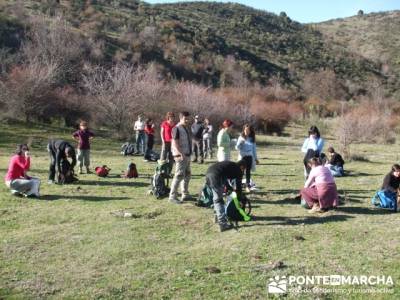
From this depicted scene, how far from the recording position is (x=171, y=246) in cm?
912

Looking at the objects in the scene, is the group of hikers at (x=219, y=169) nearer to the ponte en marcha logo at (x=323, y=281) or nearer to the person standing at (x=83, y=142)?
the person standing at (x=83, y=142)

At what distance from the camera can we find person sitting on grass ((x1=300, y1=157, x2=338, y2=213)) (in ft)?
36.6


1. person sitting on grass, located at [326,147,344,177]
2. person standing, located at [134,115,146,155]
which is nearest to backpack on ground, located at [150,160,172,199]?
person sitting on grass, located at [326,147,344,177]

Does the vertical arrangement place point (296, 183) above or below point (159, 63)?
below

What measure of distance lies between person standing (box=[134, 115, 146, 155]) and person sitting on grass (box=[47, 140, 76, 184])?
721 centimetres

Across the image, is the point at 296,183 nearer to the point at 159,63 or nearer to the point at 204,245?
the point at 204,245

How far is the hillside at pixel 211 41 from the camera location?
61.8m

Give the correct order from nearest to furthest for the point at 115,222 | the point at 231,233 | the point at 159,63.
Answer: the point at 231,233, the point at 115,222, the point at 159,63

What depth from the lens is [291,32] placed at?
97812 millimetres

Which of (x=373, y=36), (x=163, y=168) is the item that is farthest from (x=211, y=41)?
(x=163, y=168)

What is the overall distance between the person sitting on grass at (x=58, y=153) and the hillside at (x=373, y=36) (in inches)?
2974

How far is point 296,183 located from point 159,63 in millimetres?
46283

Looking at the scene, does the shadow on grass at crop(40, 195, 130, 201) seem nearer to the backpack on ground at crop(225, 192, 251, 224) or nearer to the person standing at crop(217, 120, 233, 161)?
the person standing at crop(217, 120, 233, 161)

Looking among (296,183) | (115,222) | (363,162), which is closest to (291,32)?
(363,162)
